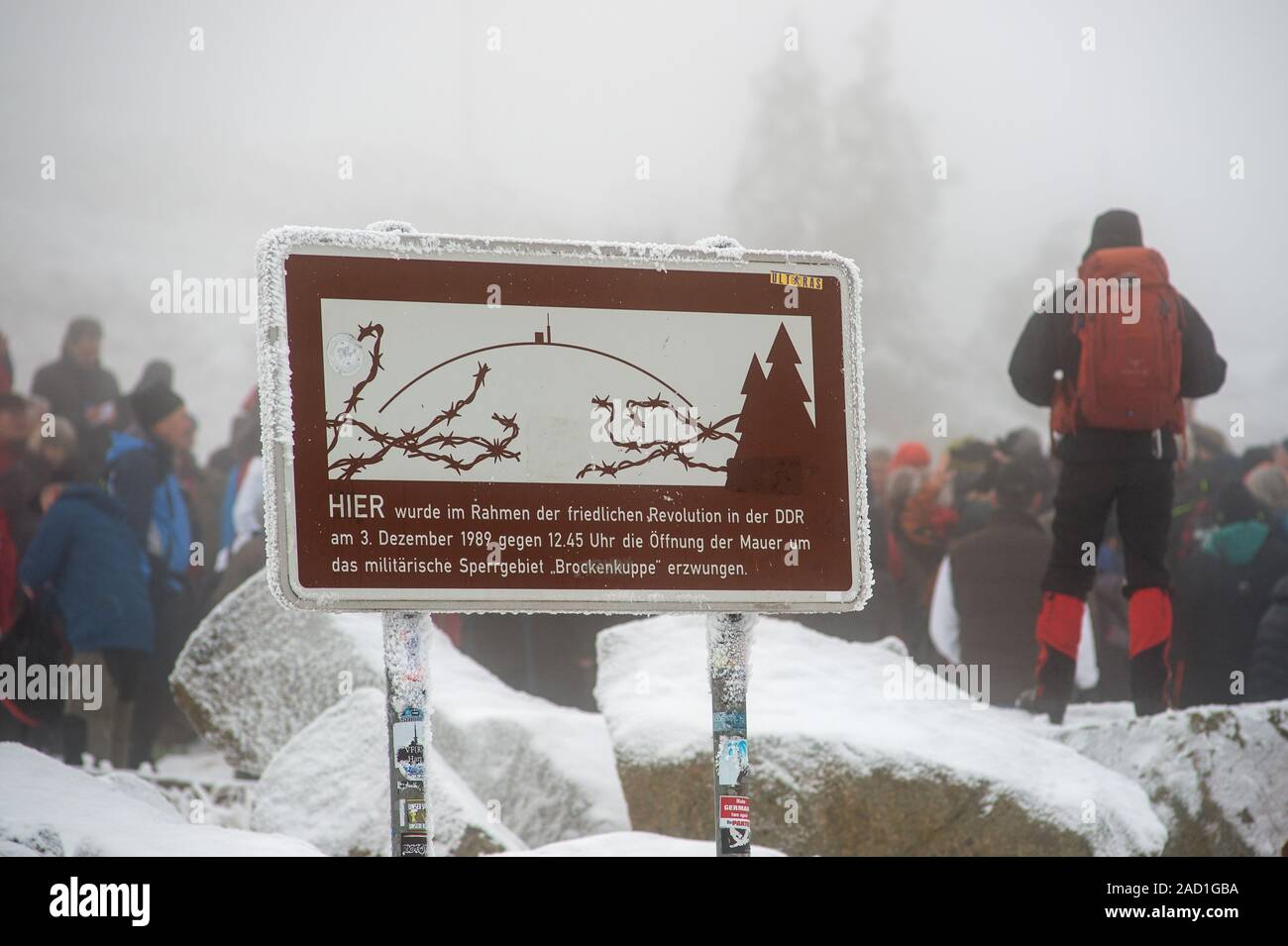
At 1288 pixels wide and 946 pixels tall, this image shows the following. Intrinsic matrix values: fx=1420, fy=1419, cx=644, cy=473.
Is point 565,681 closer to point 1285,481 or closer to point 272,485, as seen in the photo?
point 1285,481

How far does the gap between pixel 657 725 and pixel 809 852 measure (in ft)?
1.93

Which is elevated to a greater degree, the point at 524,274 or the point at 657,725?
the point at 524,274

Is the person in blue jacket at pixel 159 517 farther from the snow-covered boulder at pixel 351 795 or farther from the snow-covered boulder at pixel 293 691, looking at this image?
the snow-covered boulder at pixel 351 795

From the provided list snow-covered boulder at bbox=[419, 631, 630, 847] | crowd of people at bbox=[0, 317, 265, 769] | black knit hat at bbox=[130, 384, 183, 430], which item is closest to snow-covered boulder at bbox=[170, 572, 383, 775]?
snow-covered boulder at bbox=[419, 631, 630, 847]

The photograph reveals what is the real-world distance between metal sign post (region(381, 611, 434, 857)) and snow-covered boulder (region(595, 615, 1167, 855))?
6.27 ft

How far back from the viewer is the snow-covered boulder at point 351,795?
12.0ft

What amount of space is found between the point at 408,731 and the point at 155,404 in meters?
4.59

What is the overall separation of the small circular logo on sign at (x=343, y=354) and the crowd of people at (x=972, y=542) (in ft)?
12.5

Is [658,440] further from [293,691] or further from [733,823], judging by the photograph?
[293,691]

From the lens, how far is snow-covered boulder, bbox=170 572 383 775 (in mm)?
4832

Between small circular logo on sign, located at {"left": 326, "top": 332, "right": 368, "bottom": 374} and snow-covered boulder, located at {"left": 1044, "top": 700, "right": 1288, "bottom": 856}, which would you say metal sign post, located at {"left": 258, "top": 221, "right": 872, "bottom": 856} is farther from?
snow-covered boulder, located at {"left": 1044, "top": 700, "right": 1288, "bottom": 856}

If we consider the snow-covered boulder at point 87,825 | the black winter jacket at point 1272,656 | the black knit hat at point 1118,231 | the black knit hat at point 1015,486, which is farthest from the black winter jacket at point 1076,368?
the snow-covered boulder at point 87,825

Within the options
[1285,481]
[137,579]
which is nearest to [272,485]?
[137,579]

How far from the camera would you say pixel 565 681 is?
6375mm
